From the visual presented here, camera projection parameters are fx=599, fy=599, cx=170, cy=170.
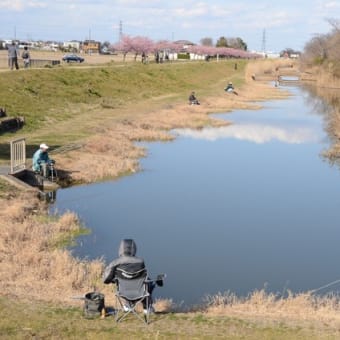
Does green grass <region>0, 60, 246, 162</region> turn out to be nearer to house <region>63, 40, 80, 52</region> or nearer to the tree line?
the tree line

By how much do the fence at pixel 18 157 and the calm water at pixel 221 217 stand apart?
4.92 feet

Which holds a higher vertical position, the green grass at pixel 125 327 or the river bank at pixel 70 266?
the green grass at pixel 125 327

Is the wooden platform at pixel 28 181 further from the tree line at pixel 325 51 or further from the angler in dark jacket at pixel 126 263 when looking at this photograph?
the tree line at pixel 325 51

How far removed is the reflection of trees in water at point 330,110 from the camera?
94.2ft

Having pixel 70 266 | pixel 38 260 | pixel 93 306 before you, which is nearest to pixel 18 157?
pixel 38 260

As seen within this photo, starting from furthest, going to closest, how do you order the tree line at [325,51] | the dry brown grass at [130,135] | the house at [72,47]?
the house at [72,47] → the tree line at [325,51] → the dry brown grass at [130,135]

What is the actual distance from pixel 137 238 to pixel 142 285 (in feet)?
22.0

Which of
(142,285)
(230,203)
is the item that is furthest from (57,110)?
(142,285)

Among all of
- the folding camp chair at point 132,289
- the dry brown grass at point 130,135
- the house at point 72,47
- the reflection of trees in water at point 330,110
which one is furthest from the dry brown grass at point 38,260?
the house at point 72,47

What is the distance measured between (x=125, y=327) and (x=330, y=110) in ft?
142

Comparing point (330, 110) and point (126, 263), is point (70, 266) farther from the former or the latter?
point (330, 110)

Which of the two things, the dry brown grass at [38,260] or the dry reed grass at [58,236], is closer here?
the dry brown grass at [38,260]

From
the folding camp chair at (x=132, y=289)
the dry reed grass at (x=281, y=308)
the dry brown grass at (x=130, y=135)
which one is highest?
the folding camp chair at (x=132, y=289)

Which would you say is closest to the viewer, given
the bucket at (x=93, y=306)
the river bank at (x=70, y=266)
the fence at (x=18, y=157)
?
the bucket at (x=93, y=306)
